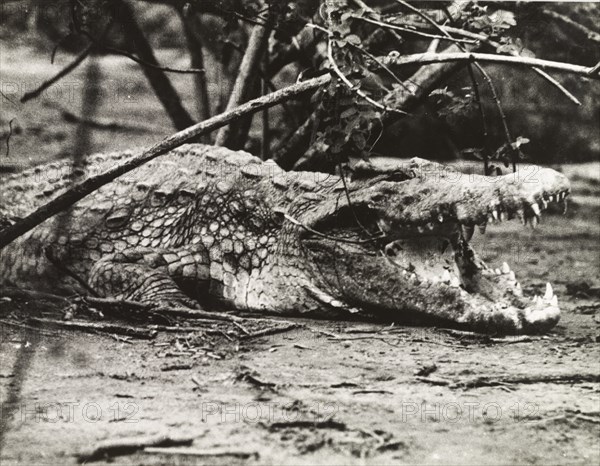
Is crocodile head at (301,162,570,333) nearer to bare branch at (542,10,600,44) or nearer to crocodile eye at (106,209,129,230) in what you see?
crocodile eye at (106,209,129,230)

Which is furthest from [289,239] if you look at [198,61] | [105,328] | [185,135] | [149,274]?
[198,61]

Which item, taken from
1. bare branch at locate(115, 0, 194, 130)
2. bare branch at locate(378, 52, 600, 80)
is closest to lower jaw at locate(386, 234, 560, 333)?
bare branch at locate(378, 52, 600, 80)

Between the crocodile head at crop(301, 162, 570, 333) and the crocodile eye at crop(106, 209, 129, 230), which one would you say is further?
the crocodile eye at crop(106, 209, 129, 230)

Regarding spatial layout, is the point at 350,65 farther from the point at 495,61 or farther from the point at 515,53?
the point at 515,53

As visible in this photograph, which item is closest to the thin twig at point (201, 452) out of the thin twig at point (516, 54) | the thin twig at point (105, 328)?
the thin twig at point (105, 328)

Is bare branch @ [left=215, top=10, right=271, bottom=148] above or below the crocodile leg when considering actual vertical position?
above
